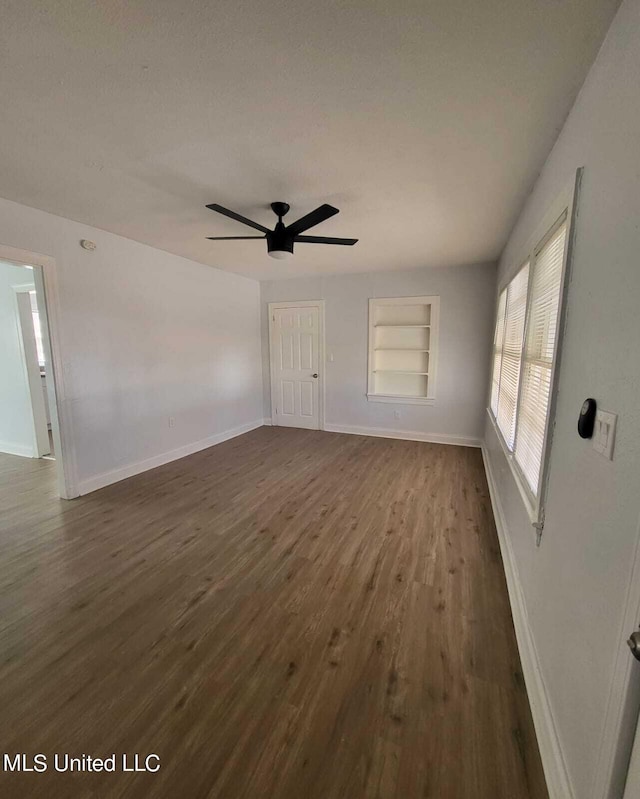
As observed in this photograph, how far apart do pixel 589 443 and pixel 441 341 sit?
398cm

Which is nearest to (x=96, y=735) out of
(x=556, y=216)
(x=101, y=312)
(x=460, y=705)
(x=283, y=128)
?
(x=460, y=705)

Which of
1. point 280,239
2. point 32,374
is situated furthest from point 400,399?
point 32,374

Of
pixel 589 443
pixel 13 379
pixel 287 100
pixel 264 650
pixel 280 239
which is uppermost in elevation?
pixel 287 100

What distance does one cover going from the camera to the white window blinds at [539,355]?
1589 mm

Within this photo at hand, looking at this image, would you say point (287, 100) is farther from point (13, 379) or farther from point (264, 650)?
point (13, 379)

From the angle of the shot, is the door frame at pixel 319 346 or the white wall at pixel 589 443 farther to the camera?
the door frame at pixel 319 346

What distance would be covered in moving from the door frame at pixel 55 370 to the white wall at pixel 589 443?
3.63 m

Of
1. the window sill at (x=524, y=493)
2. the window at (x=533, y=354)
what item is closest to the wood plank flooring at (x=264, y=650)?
the window sill at (x=524, y=493)

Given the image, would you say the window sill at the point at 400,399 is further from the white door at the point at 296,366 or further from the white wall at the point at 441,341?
the white door at the point at 296,366

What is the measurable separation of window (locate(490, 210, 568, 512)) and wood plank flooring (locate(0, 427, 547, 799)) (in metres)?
0.79

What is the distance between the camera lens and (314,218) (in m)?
2.34

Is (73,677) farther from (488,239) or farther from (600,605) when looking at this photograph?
(488,239)

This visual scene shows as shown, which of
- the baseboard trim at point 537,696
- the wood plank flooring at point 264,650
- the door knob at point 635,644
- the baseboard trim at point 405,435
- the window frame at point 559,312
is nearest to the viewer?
the door knob at point 635,644

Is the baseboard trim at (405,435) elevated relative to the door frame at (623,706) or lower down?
lower down
